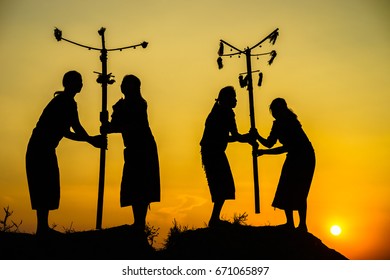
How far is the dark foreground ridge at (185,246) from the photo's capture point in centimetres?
837

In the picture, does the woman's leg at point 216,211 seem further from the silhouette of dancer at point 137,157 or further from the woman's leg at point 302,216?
the woman's leg at point 302,216

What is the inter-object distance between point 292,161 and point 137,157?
2.64 m

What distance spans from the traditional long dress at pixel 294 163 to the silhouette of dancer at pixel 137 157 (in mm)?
2187

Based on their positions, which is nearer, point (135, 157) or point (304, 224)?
point (135, 157)

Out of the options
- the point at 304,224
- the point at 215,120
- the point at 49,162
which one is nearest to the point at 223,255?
the point at 304,224

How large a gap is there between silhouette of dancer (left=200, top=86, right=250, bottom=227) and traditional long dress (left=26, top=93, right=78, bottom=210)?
7.75 feet

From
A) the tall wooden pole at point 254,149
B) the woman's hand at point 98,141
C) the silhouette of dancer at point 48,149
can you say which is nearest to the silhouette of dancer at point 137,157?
the woman's hand at point 98,141

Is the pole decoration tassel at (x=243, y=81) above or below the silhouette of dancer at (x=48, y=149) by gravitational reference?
above

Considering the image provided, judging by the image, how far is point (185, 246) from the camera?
9.20 meters

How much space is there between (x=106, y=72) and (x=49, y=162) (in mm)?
2512

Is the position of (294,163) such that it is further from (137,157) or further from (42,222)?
(42,222)

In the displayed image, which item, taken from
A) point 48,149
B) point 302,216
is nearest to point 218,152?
point 302,216

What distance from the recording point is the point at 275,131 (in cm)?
975
